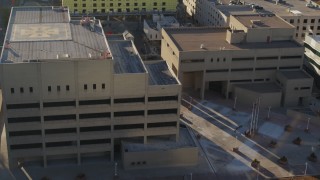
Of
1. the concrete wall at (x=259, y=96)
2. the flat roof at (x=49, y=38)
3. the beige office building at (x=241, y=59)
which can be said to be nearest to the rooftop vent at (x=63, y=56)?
the flat roof at (x=49, y=38)

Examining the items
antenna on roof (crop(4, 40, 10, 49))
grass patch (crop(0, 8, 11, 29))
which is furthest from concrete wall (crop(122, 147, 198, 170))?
grass patch (crop(0, 8, 11, 29))

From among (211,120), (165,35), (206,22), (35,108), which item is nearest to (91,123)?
(35,108)

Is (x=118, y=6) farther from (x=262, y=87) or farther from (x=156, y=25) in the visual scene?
(x=262, y=87)

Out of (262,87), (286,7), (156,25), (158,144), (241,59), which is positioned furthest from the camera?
(156,25)

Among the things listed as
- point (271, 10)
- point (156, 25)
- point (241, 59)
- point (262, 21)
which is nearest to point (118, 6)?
point (156, 25)

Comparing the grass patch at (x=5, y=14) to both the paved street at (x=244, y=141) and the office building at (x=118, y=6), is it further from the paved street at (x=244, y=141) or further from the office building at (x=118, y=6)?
the paved street at (x=244, y=141)

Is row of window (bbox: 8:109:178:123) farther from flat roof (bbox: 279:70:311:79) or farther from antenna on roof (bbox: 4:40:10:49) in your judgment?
flat roof (bbox: 279:70:311:79)
